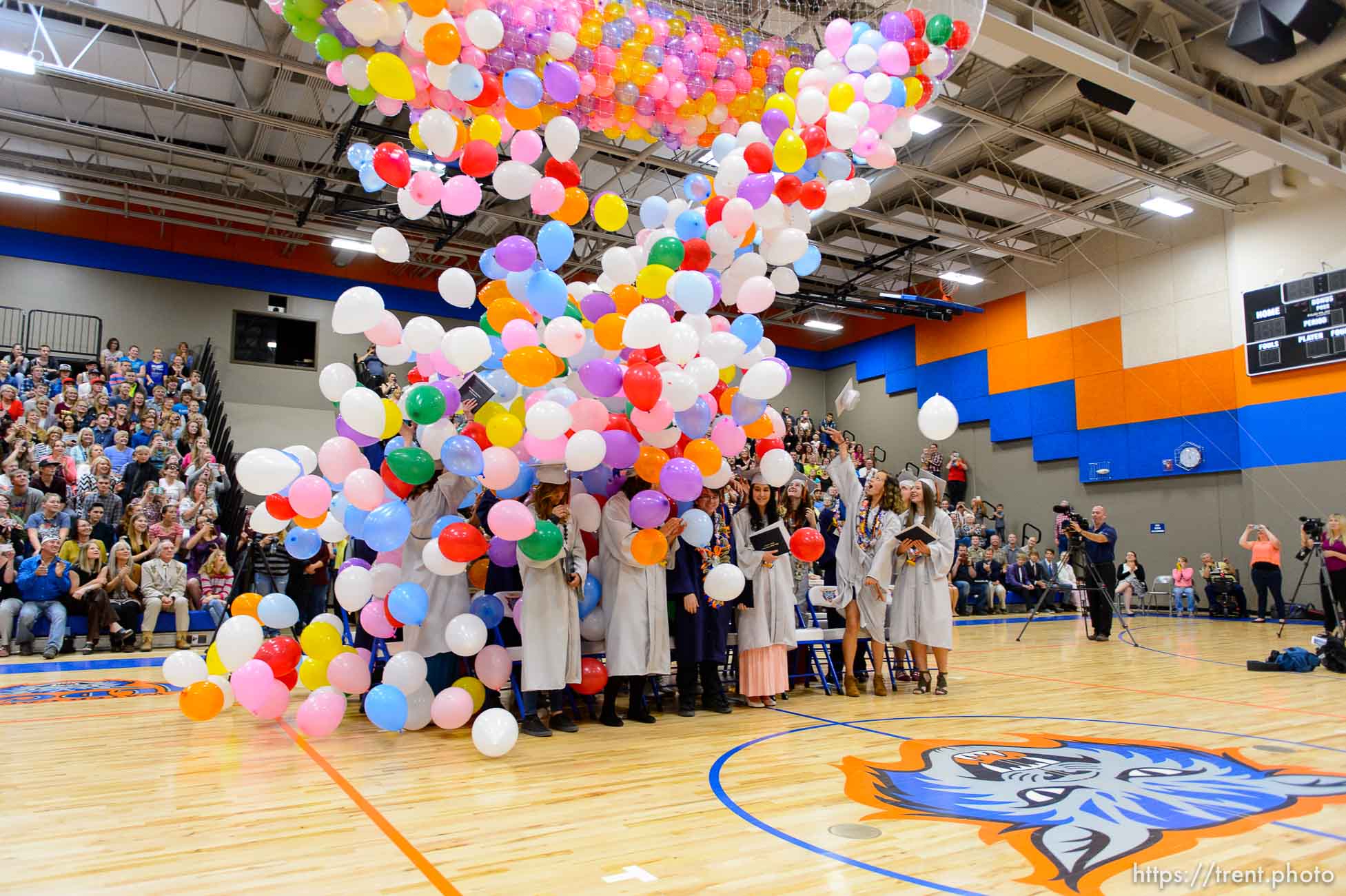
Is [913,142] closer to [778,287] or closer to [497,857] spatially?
[778,287]

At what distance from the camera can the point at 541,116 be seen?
5.60 metres

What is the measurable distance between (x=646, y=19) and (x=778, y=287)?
78.2 inches

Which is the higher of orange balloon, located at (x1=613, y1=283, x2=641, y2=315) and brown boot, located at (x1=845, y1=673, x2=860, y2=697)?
orange balloon, located at (x1=613, y1=283, x2=641, y2=315)

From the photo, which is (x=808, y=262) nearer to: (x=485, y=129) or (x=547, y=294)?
(x=547, y=294)

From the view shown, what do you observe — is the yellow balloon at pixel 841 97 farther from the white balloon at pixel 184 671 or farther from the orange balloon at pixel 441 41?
the white balloon at pixel 184 671

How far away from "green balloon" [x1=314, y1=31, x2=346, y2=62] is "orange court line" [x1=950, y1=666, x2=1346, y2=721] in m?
6.96

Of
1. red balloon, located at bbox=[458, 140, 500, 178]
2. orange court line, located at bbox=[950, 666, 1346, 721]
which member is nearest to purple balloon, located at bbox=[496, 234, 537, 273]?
red balloon, located at bbox=[458, 140, 500, 178]

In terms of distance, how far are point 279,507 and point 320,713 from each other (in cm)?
122

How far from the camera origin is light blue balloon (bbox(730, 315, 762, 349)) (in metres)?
5.62

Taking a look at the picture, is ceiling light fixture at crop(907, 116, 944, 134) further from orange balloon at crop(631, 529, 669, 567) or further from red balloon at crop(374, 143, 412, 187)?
orange balloon at crop(631, 529, 669, 567)

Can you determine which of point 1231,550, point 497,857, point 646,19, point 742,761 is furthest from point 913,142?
point 497,857

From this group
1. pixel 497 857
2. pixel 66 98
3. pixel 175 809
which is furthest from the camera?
pixel 66 98

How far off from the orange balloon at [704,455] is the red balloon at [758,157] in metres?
1.84

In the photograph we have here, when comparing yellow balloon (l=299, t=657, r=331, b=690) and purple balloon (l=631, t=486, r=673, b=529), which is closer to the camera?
purple balloon (l=631, t=486, r=673, b=529)
